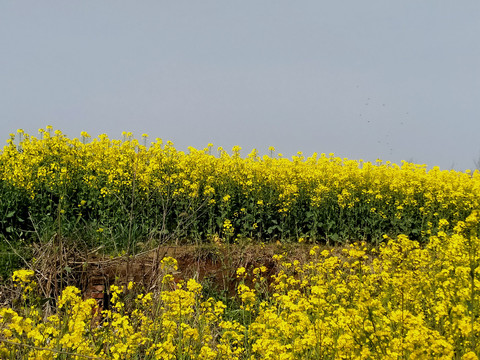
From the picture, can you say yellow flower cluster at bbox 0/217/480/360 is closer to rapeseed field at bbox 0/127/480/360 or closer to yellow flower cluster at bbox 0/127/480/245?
rapeseed field at bbox 0/127/480/360

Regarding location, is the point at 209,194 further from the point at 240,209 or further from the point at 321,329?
the point at 321,329

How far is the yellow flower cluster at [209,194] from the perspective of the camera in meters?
6.88

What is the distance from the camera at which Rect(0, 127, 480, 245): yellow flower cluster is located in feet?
22.6

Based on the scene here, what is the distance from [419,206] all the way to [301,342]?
6425 mm

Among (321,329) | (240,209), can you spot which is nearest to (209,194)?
(240,209)

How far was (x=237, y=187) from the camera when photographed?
765 centimetres

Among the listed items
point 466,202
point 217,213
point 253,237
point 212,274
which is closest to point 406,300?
point 212,274

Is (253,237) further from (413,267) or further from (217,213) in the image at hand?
(413,267)

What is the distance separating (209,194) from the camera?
23.4 feet

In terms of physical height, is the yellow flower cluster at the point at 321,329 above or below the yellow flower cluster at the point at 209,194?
below

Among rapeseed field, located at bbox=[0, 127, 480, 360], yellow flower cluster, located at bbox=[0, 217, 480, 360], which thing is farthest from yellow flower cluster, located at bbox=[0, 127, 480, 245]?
yellow flower cluster, located at bbox=[0, 217, 480, 360]

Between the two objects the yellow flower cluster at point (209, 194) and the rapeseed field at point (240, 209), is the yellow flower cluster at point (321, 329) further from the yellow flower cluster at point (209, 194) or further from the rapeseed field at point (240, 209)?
the yellow flower cluster at point (209, 194)

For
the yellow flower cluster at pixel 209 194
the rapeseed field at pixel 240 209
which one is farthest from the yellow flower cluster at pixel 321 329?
the yellow flower cluster at pixel 209 194

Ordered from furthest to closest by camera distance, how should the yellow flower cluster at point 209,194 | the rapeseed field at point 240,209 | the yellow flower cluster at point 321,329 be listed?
the yellow flower cluster at point 209,194, the rapeseed field at point 240,209, the yellow flower cluster at point 321,329
